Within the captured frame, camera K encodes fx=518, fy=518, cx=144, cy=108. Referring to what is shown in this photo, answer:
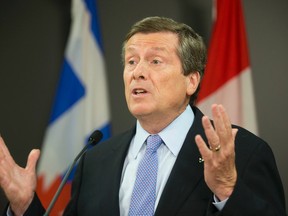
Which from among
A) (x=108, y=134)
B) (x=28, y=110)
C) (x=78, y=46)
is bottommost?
(x=108, y=134)

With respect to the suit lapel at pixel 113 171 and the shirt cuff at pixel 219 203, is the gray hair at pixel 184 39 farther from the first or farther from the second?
the shirt cuff at pixel 219 203

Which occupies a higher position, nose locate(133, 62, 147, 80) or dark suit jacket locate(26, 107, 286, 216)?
nose locate(133, 62, 147, 80)

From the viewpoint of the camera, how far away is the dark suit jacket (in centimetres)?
176

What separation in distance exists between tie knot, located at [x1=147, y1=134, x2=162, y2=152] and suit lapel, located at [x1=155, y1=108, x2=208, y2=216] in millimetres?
128

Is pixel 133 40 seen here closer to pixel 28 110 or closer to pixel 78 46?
pixel 78 46

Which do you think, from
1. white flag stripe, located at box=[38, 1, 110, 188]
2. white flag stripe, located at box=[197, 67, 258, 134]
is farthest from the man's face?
white flag stripe, located at box=[38, 1, 110, 188]

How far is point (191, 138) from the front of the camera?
2.16m

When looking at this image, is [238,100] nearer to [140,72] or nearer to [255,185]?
[140,72]

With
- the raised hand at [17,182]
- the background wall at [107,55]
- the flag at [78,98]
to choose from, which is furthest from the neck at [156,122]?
the background wall at [107,55]

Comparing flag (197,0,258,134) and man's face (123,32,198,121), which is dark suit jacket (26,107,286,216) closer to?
man's face (123,32,198,121)

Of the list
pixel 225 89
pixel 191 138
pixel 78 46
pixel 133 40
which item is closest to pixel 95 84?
pixel 78 46

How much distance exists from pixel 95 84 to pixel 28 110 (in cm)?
55

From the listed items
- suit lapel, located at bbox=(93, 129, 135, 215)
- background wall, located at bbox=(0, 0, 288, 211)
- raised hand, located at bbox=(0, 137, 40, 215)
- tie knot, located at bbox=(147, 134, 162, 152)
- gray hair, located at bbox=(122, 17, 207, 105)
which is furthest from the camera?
background wall, located at bbox=(0, 0, 288, 211)

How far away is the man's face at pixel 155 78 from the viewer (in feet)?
7.26
